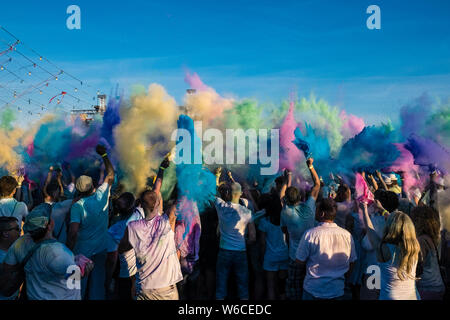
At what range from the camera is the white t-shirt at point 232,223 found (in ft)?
15.5

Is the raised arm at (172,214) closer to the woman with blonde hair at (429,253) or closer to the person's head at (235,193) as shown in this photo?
the person's head at (235,193)

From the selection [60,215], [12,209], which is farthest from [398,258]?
[12,209]

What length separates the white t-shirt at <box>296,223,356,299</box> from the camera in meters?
3.43

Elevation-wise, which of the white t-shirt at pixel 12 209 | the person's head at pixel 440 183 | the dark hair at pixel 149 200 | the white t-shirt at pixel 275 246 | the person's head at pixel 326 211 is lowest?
the white t-shirt at pixel 275 246

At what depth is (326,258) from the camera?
11.2 ft

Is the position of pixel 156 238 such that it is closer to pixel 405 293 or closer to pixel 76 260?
pixel 76 260

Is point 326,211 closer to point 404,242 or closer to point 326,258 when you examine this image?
point 326,258

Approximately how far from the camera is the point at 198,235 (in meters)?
4.68

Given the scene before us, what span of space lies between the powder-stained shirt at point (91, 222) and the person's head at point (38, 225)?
133 cm

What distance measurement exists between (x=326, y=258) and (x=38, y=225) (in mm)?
2595

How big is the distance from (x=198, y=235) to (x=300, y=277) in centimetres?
143

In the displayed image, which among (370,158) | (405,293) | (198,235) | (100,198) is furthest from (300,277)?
(370,158)

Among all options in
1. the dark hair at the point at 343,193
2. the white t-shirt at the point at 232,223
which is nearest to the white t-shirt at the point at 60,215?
the white t-shirt at the point at 232,223

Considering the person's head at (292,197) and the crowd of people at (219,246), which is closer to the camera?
the crowd of people at (219,246)
